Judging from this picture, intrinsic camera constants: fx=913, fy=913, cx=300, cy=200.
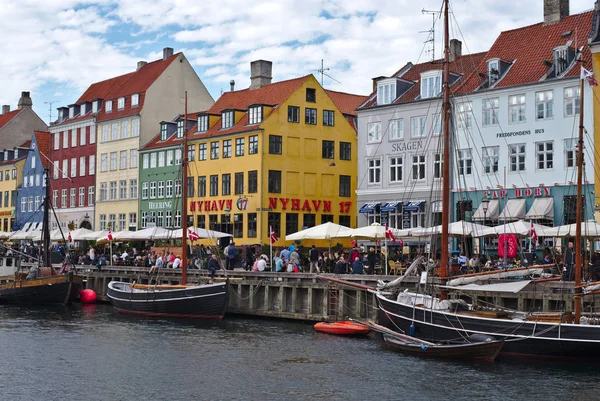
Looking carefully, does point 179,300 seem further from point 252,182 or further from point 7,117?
point 7,117

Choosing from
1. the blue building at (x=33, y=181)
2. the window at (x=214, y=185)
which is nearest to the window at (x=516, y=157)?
the window at (x=214, y=185)

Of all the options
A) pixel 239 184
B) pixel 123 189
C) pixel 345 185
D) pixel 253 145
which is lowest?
pixel 239 184

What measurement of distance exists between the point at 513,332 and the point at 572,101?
23009 millimetres

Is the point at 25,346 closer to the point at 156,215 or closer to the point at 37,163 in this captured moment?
the point at 156,215

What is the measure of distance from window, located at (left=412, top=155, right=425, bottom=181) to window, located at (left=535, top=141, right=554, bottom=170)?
24.9 ft

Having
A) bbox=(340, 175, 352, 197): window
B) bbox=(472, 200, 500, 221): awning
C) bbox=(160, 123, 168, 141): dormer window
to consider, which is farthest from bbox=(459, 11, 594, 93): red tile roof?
bbox=(160, 123, 168, 141): dormer window

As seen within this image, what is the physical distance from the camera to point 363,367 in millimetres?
25500

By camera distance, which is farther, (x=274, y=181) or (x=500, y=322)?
(x=274, y=181)

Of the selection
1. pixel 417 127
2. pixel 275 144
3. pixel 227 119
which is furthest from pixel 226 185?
pixel 417 127

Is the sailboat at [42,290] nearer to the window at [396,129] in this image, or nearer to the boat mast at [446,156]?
the window at [396,129]

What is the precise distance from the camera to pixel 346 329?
3244 centimetres

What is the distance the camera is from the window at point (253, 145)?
6050cm

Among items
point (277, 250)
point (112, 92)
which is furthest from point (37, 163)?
point (277, 250)

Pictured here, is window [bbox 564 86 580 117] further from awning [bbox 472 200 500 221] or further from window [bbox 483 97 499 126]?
awning [bbox 472 200 500 221]
